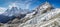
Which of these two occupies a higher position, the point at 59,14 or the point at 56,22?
the point at 59,14

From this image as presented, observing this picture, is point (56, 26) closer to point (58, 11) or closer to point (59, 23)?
point (59, 23)

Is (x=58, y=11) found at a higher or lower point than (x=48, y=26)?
higher

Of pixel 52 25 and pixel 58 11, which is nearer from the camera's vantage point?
pixel 52 25

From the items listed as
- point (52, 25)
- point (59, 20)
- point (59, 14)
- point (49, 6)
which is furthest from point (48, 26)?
point (49, 6)

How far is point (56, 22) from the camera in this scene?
77.2m

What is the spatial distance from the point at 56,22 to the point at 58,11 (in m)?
21.0

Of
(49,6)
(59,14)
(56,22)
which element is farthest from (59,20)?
(49,6)

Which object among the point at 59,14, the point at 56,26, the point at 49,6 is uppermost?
the point at 49,6

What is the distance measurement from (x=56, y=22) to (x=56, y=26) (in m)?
4.58

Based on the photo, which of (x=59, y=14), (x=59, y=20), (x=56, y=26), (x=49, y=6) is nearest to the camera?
Result: (x=56, y=26)

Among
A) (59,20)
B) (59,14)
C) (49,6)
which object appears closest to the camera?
(59,20)

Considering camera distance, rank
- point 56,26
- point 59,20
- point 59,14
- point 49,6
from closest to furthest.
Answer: point 56,26, point 59,20, point 59,14, point 49,6

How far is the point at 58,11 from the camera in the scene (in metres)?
96.9

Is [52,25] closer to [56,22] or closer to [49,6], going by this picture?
[56,22]
